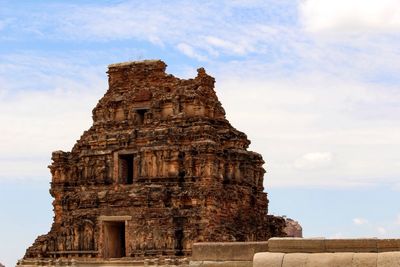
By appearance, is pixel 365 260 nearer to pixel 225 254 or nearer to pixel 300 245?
pixel 300 245

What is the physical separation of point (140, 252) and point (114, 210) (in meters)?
2.59

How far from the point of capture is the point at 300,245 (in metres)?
10.3

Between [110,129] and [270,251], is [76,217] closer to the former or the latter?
[110,129]

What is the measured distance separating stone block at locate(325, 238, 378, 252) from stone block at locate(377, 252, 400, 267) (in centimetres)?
21

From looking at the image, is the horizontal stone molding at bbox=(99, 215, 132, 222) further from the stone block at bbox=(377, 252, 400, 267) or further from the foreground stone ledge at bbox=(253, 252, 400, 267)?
the stone block at bbox=(377, 252, 400, 267)

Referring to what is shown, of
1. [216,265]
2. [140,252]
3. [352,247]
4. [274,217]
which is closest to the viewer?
[352,247]

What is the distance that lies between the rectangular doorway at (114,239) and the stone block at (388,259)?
30.0 meters

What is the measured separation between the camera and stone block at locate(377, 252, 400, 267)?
9.62 meters

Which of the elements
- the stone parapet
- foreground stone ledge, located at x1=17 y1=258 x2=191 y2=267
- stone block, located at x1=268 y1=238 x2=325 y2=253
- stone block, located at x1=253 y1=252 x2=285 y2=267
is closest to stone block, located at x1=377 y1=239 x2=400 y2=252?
stone block, located at x1=268 y1=238 x2=325 y2=253

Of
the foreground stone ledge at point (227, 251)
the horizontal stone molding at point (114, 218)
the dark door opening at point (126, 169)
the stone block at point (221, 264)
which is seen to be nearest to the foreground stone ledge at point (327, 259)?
the foreground stone ledge at point (227, 251)

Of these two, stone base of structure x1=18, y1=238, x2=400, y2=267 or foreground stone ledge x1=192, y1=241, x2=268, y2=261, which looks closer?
stone base of structure x1=18, y1=238, x2=400, y2=267

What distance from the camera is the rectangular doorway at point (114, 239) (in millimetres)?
39062

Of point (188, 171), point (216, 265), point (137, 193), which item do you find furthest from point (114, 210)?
point (216, 265)

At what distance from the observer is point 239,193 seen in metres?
40.9
